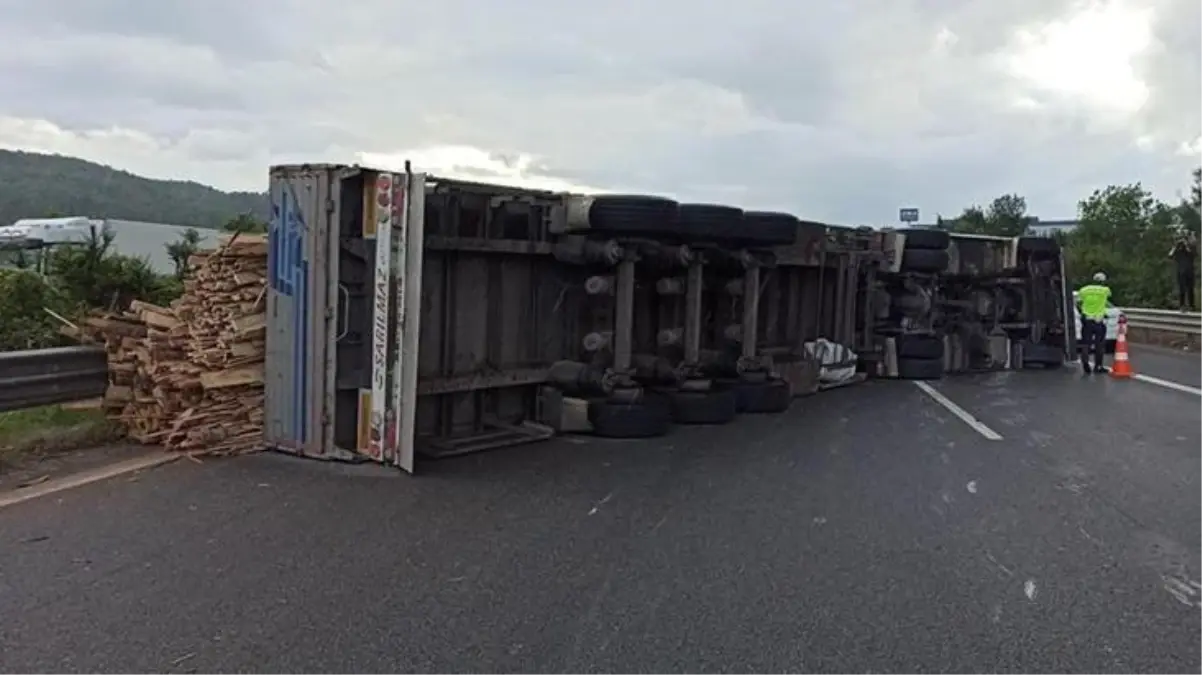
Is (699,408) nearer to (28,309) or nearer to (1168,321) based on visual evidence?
(28,309)

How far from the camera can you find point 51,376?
25.3 ft

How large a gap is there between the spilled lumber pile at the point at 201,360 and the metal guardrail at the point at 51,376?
0.38 feet

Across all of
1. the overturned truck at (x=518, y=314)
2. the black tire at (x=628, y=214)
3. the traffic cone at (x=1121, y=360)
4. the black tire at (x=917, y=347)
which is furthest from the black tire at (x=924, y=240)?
the black tire at (x=628, y=214)

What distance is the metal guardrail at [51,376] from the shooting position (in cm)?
→ 730

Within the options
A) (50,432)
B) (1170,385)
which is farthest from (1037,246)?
(50,432)

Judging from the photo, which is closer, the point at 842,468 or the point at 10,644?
the point at 10,644

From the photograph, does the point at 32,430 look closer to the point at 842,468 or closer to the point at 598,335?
the point at 598,335

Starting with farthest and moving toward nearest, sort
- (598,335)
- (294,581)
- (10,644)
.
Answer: (598,335) → (294,581) → (10,644)

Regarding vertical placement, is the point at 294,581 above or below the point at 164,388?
below

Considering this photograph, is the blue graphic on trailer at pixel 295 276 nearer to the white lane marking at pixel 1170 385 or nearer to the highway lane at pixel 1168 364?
the white lane marking at pixel 1170 385

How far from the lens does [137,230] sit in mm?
24469

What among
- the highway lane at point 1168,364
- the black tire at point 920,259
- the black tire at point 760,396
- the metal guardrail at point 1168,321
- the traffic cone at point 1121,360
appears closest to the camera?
the black tire at point 760,396

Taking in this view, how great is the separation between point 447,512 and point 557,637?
218cm

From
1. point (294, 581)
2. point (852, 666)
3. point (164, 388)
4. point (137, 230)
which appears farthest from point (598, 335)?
point (137, 230)
